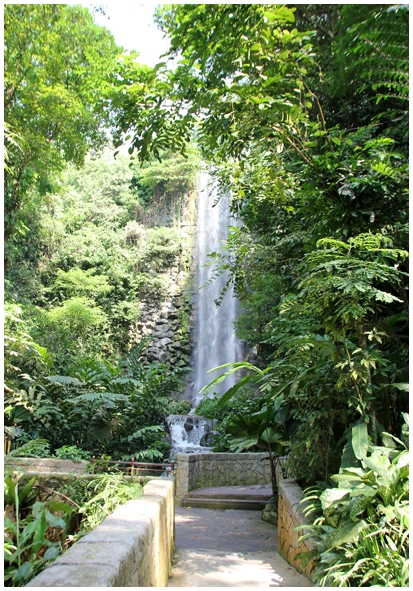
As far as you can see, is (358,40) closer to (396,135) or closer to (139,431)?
(396,135)

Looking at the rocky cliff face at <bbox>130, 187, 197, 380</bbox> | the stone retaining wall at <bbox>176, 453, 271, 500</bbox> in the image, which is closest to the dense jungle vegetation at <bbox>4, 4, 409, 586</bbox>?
the stone retaining wall at <bbox>176, 453, 271, 500</bbox>

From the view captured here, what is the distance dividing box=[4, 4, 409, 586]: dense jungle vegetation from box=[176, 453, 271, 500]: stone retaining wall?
3.26ft

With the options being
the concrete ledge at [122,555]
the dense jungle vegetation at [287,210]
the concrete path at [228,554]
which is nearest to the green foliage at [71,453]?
the dense jungle vegetation at [287,210]

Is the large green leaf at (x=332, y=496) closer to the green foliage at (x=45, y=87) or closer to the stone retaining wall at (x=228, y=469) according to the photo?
the stone retaining wall at (x=228, y=469)

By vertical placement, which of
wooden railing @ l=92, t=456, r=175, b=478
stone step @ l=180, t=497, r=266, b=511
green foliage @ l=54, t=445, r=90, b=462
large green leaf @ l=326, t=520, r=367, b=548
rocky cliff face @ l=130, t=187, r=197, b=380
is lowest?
stone step @ l=180, t=497, r=266, b=511

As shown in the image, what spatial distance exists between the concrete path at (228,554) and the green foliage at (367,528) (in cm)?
78

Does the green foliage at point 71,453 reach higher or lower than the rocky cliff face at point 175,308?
lower

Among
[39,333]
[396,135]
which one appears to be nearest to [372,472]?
[396,135]

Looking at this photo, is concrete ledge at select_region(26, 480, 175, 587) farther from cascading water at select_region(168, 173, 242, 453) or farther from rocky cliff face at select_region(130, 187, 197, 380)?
rocky cliff face at select_region(130, 187, 197, 380)

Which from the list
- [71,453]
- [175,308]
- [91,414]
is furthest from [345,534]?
[175,308]

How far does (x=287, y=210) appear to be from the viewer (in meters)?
5.38

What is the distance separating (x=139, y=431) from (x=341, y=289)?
5986 millimetres

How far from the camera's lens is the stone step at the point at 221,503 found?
7207 millimetres

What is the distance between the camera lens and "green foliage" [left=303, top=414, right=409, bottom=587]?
7.09ft
